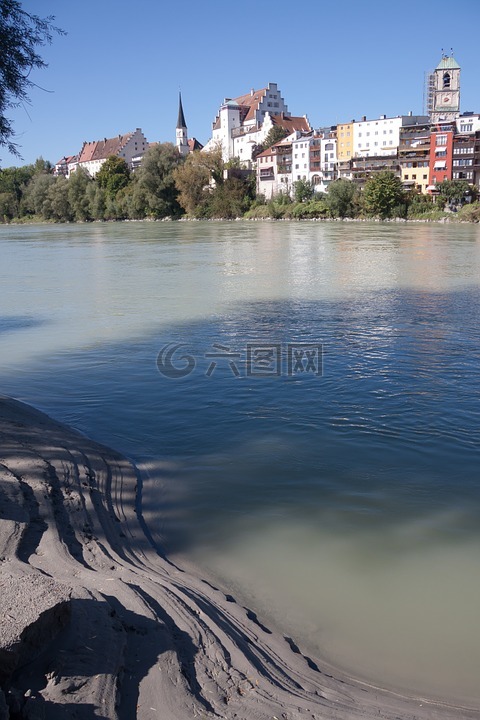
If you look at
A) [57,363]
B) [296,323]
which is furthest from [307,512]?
[296,323]

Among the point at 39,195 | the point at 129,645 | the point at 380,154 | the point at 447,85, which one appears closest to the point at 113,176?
the point at 39,195

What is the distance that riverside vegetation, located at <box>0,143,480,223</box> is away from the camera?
247 feet

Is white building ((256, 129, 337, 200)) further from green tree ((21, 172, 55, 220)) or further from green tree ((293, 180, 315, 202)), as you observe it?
green tree ((21, 172, 55, 220))

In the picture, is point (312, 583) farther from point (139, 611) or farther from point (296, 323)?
point (296, 323)

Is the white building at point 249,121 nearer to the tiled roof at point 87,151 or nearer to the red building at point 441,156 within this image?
the red building at point 441,156

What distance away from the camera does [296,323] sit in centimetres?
1489

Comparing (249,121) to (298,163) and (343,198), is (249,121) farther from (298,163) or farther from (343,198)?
(343,198)

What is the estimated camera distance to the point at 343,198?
7875 centimetres

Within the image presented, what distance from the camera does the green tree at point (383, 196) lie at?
73.9 meters

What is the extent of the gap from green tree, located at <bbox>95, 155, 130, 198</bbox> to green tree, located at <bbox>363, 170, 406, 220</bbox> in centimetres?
4719

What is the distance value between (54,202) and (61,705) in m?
109

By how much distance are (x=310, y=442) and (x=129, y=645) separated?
14.5 feet

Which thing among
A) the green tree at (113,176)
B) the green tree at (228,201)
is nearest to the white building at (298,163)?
the green tree at (228,201)

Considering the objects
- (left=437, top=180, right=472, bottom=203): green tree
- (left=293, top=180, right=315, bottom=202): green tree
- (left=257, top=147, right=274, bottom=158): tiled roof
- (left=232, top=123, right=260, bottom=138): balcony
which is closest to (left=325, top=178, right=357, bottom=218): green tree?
(left=437, top=180, right=472, bottom=203): green tree
